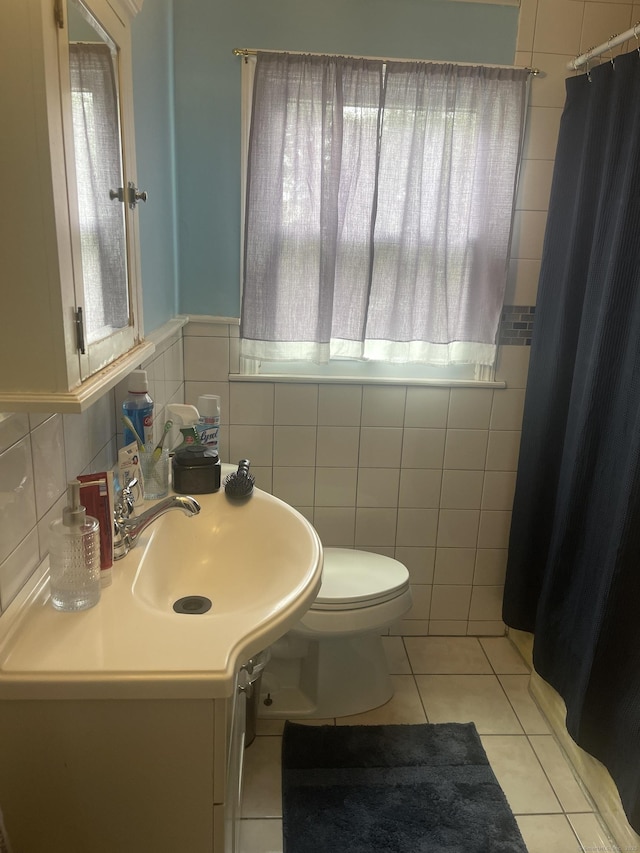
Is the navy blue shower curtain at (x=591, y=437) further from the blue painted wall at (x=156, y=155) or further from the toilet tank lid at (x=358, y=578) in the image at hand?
the blue painted wall at (x=156, y=155)

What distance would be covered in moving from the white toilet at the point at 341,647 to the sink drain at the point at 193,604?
63 cm

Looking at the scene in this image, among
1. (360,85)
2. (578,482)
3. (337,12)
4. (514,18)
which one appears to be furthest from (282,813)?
(514,18)

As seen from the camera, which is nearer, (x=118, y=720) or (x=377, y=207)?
(x=118, y=720)

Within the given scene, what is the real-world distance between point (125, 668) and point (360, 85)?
1.71 meters

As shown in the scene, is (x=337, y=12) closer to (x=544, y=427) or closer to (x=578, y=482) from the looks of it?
(x=544, y=427)

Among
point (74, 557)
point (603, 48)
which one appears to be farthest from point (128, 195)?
point (603, 48)

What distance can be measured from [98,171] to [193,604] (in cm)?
78

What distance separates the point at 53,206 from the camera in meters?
0.77

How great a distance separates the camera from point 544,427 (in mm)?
1987

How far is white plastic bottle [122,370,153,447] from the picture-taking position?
4.25ft

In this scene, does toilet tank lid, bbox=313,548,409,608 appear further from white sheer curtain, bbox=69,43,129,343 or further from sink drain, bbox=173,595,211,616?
white sheer curtain, bbox=69,43,129,343

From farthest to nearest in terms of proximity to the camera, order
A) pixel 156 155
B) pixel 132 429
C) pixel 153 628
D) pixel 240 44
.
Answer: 1. pixel 240 44
2. pixel 156 155
3. pixel 132 429
4. pixel 153 628

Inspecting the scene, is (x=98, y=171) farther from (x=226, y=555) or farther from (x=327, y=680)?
(x=327, y=680)

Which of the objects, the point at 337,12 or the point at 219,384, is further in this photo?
the point at 219,384
